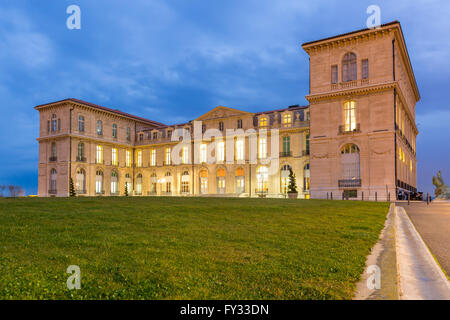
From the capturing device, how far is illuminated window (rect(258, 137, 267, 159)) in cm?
4953

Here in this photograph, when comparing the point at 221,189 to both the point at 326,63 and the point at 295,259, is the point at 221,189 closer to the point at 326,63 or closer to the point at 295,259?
the point at 326,63

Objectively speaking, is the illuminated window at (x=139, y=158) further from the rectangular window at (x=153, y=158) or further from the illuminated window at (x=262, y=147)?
the illuminated window at (x=262, y=147)

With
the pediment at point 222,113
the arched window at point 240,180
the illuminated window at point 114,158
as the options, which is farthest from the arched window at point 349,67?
the illuminated window at point 114,158

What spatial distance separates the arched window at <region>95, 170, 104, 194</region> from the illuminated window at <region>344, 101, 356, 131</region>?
127ft

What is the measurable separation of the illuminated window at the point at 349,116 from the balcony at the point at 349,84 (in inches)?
65.4

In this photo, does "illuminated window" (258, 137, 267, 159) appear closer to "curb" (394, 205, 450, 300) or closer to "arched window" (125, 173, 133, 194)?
"arched window" (125, 173, 133, 194)

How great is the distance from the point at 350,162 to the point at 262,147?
52.7ft

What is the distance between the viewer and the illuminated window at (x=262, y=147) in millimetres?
49531

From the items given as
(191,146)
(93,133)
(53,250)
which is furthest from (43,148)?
(53,250)

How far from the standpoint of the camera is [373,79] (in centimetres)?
3488

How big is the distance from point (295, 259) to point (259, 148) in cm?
4467

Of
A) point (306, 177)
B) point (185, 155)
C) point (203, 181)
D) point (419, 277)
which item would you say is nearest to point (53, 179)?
point (185, 155)

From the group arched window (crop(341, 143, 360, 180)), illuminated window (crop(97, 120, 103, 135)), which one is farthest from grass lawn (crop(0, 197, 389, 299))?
Result: illuminated window (crop(97, 120, 103, 135))

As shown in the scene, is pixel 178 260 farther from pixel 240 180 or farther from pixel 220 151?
pixel 220 151
